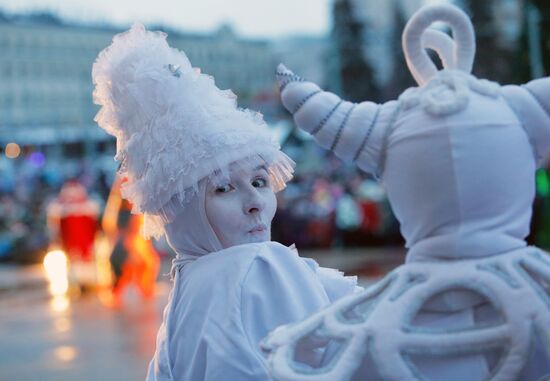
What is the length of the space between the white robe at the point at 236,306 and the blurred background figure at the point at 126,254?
8.50 metres

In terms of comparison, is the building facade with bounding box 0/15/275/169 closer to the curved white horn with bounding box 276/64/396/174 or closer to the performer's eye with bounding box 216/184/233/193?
the performer's eye with bounding box 216/184/233/193

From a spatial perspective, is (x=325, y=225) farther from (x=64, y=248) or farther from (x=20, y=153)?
(x=20, y=153)

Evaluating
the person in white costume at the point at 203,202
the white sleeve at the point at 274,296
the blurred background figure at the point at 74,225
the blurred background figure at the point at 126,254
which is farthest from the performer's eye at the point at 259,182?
the blurred background figure at the point at 74,225

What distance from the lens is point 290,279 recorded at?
123 inches

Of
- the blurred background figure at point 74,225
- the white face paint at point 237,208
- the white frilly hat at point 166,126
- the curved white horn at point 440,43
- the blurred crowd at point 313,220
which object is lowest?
the blurred crowd at point 313,220

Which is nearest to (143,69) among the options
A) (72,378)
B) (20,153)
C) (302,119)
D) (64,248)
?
(302,119)

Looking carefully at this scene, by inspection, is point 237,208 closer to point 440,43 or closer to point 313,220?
point 440,43

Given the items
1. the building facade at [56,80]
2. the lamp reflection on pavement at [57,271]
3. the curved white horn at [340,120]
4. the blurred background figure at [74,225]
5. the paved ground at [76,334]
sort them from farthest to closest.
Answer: the building facade at [56,80] < the lamp reflection on pavement at [57,271] < the blurred background figure at [74,225] < the paved ground at [76,334] < the curved white horn at [340,120]

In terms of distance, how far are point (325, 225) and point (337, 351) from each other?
53.9 feet

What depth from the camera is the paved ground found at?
26.1 feet

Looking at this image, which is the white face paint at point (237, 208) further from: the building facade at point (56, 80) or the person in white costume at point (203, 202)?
the building facade at point (56, 80)

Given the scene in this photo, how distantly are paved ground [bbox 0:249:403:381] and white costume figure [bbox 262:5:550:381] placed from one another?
4.98m

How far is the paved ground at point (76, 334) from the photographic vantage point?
26.1 ft

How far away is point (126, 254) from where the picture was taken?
12.1 metres
